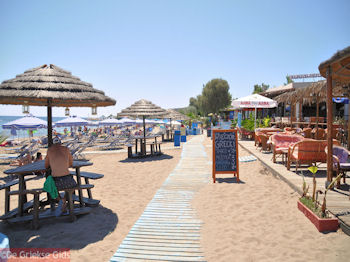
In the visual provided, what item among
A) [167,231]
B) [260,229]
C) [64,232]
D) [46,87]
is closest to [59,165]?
[64,232]

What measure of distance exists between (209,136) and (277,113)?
9.15 metres

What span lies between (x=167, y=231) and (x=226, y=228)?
866 millimetres

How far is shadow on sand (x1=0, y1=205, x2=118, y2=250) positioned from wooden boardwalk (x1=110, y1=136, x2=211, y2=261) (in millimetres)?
503

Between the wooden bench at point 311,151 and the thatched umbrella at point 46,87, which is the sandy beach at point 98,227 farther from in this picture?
the wooden bench at point 311,151

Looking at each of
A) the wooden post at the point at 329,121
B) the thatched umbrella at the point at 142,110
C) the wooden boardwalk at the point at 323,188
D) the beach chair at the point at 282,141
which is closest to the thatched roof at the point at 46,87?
the wooden post at the point at 329,121

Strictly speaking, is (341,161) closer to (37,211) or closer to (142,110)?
(37,211)

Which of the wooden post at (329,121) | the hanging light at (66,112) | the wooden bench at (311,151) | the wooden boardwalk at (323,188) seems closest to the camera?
the wooden boardwalk at (323,188)

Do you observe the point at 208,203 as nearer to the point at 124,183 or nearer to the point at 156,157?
the point at 124,183

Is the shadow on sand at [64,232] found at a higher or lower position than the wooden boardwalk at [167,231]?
lower

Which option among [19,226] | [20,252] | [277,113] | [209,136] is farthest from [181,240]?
[277,113]

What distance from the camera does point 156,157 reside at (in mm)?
11164

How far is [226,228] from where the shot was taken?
141 inches

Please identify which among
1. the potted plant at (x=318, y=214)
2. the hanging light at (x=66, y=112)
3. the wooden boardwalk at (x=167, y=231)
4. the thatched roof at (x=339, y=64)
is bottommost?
the wooden boardwalk at (x=167, y=231)

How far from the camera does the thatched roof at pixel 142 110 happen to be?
39.7 ft
